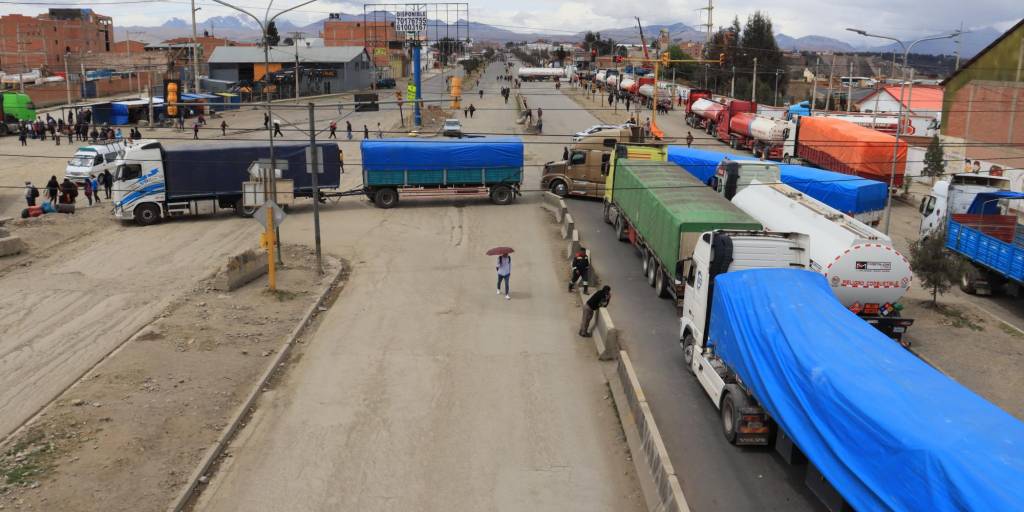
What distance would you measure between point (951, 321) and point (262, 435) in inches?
671

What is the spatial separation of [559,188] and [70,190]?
20.4 meters

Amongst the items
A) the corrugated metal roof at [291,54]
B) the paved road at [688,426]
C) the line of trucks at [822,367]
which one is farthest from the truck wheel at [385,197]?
the corrugated metal roof at [291,54]

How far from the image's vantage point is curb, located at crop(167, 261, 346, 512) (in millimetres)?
11795

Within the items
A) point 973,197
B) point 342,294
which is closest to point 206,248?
point 342,294

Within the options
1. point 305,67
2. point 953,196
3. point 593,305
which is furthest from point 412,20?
point 593,305

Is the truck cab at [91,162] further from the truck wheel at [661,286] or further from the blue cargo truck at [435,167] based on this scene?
the truck wheel at [661,286]

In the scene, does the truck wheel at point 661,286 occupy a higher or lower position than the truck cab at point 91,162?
lower

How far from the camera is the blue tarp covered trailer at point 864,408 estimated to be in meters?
7.75

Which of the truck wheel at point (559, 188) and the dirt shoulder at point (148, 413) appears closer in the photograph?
the dirt shoulder at point (148, 413)

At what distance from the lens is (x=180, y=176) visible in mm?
32125

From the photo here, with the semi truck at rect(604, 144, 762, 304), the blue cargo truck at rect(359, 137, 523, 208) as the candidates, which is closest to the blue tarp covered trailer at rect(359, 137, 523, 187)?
the blue cargo truck at rect(359, 137, 523, 208)

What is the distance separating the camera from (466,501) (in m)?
12.0

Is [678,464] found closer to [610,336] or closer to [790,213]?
[610,336]

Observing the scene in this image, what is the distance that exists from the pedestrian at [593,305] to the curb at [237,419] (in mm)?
6713
